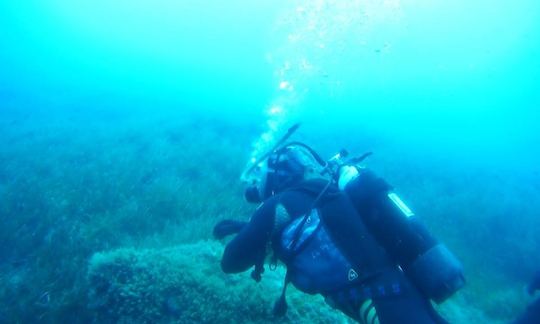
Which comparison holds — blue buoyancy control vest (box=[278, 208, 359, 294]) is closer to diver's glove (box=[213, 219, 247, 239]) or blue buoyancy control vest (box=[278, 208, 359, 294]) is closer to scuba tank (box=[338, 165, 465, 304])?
scuba tank (box=[338, 165, 465, 304])

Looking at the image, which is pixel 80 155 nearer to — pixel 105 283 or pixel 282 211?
pixel 105 283

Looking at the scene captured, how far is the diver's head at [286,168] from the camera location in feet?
10.6

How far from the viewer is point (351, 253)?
95.1 inches

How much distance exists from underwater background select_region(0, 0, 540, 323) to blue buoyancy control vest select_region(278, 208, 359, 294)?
2.36 metres

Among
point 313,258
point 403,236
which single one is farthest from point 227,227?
point 403,236

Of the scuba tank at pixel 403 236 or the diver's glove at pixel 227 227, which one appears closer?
the scuba tank at pixel 403 236

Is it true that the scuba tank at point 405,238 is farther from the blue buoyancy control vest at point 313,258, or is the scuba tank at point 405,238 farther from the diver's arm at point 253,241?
the diver's arm at point 253,241

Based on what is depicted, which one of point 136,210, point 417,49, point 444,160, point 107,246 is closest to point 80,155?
point 136,210

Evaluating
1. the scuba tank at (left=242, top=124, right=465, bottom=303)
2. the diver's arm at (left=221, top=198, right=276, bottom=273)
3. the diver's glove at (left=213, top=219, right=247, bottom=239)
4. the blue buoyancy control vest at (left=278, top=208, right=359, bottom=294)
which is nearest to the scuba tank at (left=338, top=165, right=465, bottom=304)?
the scuba tank at (left=242, top=124, right=465, bottom=303)

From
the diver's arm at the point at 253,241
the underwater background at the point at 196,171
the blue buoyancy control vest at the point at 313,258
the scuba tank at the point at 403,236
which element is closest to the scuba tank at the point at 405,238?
the scuba tank at the point at 403,236

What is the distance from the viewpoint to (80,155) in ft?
43.9

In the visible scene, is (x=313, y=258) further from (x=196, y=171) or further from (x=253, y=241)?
(x=196, y=171)

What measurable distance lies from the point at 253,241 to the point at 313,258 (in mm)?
559

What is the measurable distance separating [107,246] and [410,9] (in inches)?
4000
